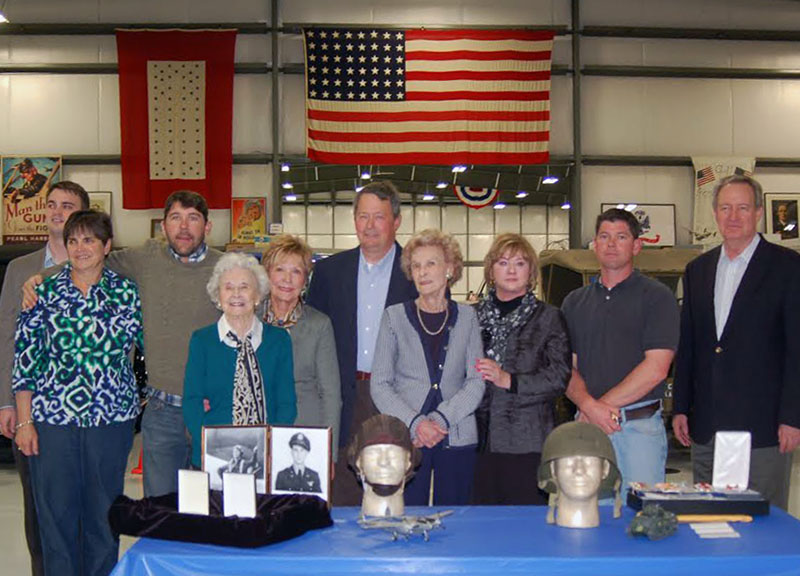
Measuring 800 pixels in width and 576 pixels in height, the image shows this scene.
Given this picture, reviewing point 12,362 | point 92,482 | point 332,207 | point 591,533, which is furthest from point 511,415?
point 332,207

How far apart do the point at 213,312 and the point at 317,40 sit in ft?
26.9

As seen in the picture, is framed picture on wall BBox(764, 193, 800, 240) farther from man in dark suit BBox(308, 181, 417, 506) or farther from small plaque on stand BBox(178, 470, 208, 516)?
small plaque on stand BBox(178, 470, 208, 516)

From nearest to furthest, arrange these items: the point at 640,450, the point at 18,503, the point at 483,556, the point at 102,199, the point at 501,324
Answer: the point at 483,556
the point at 501,324
the point at 640,450
the point at 18,503
the point at 102,199

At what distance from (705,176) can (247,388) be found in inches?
383

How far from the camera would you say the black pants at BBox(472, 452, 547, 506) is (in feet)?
10.9

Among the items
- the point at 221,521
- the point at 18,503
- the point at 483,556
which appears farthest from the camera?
the point at 18,503

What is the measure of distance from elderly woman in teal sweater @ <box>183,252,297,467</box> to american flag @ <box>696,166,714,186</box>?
955cm

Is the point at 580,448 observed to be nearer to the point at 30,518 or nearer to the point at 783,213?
the point at 30,518

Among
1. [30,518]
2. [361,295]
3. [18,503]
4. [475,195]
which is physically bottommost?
[18,503]

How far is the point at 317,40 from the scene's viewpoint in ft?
36.7

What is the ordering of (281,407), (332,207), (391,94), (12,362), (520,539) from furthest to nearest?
(332,207) → (391,94) → (12,362) → (281,407) → (520,539)

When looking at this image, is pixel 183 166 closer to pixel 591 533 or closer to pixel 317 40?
pixel 317 40

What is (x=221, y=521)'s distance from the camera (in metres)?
2.39

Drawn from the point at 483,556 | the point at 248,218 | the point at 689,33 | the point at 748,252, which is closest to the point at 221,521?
the point at 483,556
